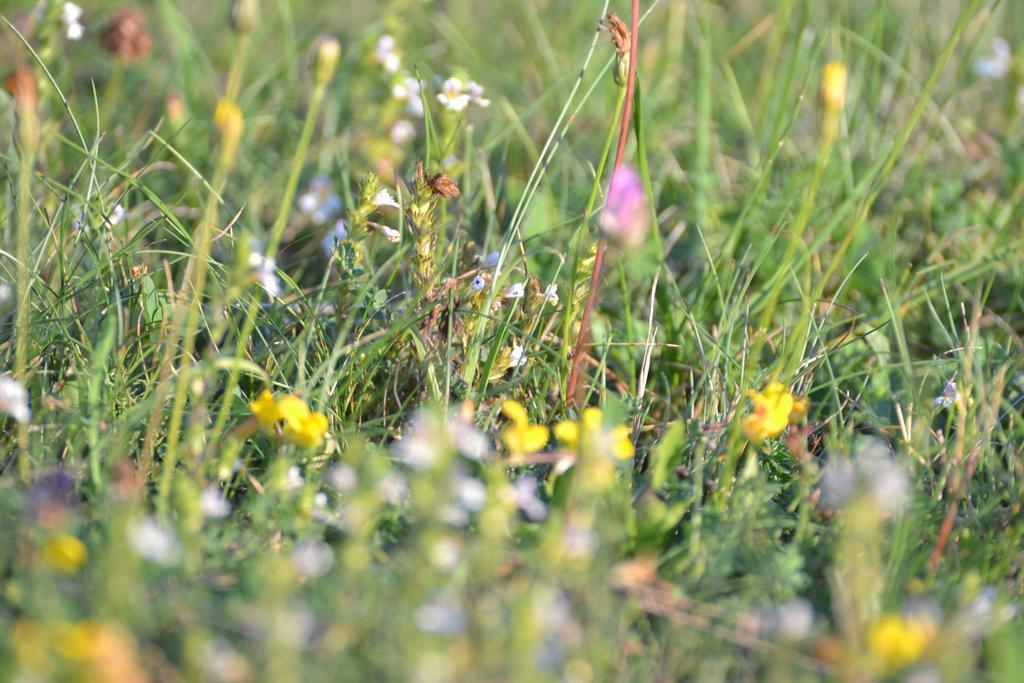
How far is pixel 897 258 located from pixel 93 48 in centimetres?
242

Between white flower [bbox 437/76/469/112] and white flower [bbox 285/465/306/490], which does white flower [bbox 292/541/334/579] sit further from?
white flower [bbox 437/76/469/112]

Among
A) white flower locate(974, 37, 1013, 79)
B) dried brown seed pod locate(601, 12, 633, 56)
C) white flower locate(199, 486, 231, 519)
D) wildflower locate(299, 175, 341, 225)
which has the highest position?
dried brown seed pod locate(601, 12, 633, 56)

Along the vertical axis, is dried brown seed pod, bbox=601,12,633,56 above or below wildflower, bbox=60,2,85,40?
above

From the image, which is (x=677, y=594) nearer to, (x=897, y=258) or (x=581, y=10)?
(x=897, y=258)

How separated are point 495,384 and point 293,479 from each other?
0.57 metres

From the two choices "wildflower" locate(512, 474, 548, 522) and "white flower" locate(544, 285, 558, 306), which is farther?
"white flower" locate(544, 285, 558, 306)

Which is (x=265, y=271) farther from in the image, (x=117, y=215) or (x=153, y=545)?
(x=117, y=215)

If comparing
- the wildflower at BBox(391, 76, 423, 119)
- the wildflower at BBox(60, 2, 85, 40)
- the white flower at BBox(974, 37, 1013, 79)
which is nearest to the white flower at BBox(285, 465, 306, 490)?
the wildflower at BBox(391, 76, 423, 119)

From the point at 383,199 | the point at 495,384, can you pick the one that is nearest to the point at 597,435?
the point at 495,384

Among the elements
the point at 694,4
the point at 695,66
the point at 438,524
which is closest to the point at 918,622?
the point at 438,524

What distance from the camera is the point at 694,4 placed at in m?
3.90

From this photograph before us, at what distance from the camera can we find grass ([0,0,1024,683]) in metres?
1.29

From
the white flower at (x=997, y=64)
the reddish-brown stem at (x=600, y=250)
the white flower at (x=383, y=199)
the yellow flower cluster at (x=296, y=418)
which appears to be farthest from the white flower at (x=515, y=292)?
the white flower at (x=997, y=64)

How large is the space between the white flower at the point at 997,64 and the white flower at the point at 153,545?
9.35ft
